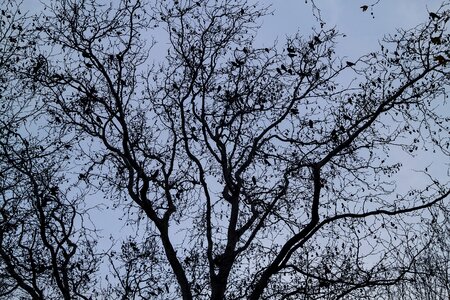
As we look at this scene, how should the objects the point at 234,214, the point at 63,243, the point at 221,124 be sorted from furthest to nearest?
the point at 221,124
the point at 234,214
the point at 63,243

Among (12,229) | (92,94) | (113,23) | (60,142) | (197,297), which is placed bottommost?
(197,297)

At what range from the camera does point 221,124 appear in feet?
42.7

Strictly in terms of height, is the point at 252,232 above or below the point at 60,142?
below

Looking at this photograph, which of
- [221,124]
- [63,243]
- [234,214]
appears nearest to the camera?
[63,243]

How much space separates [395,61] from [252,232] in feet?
14.0

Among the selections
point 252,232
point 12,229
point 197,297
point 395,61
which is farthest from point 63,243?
point 395,61

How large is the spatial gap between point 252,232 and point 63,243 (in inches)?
141

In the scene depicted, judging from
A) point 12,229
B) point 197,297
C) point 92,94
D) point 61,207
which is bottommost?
point 197,297

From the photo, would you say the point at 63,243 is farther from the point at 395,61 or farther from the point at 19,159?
the point at 395,61

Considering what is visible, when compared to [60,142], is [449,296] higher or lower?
lower

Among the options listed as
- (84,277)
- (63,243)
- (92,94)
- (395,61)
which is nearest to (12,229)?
(63,243)

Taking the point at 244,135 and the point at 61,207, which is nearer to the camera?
the point at 61,207

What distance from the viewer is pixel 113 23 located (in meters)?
13.1

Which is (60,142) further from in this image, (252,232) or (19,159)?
(252,232)
